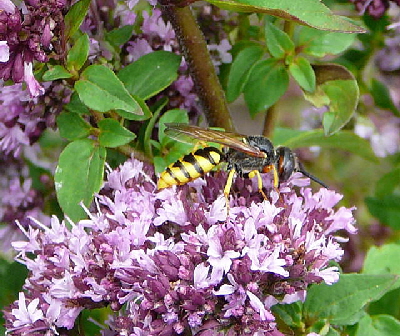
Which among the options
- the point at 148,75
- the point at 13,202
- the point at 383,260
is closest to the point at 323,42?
the point at 148,75

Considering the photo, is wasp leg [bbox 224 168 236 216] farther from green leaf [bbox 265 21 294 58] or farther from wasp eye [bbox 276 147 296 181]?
green leaf [bbox 265 21 294 58]

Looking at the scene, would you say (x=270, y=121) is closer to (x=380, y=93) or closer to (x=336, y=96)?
(x=336, y=96)

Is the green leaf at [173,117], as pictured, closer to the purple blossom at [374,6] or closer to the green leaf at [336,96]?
the green leaf at [336,96]

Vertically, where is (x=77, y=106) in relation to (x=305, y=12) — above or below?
below

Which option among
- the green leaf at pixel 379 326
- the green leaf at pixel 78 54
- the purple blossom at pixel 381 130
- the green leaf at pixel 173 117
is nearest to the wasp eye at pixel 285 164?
the green leaf at pixel 173 117

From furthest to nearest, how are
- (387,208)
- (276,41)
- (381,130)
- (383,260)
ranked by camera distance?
(381,130)
(387,208)
(383,260)
(276,41)
